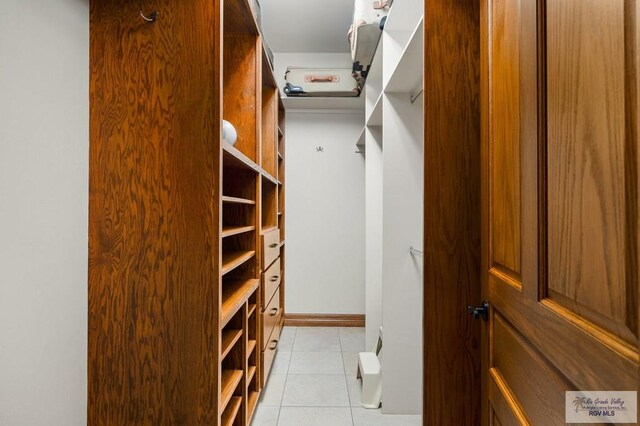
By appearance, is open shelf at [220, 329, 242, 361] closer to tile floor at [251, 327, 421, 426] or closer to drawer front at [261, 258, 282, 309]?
drawer front at [261, 258, 282, 309]

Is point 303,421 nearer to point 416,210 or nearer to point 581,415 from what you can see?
point 416,210

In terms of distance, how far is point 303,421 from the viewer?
1800 mm

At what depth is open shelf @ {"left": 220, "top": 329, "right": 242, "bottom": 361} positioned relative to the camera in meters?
1.26

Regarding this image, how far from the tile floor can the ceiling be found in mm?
2841

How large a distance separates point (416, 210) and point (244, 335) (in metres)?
1.17

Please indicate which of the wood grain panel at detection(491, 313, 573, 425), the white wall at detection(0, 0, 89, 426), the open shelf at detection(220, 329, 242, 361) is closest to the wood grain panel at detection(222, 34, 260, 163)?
the white wall at detection(0, 0, 89, 426)

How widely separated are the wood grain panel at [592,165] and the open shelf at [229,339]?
1113 mm

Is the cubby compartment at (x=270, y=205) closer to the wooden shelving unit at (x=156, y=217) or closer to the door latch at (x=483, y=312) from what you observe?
the wooden shelving unit at (x=156, y=217)

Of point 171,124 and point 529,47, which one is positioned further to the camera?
point 171,124

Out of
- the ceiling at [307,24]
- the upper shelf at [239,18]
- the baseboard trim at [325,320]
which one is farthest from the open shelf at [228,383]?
the ceiling at [307,24]

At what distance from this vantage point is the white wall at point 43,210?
780 millimetres

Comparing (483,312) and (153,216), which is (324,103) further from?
(483,312)

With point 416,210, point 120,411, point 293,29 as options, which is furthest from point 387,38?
point 120,411

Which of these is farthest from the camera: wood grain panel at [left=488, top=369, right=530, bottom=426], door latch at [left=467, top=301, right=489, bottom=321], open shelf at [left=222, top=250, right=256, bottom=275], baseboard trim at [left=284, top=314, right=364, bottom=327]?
baseboard trim at [left=284, top=314, right=364, bottom=327]
